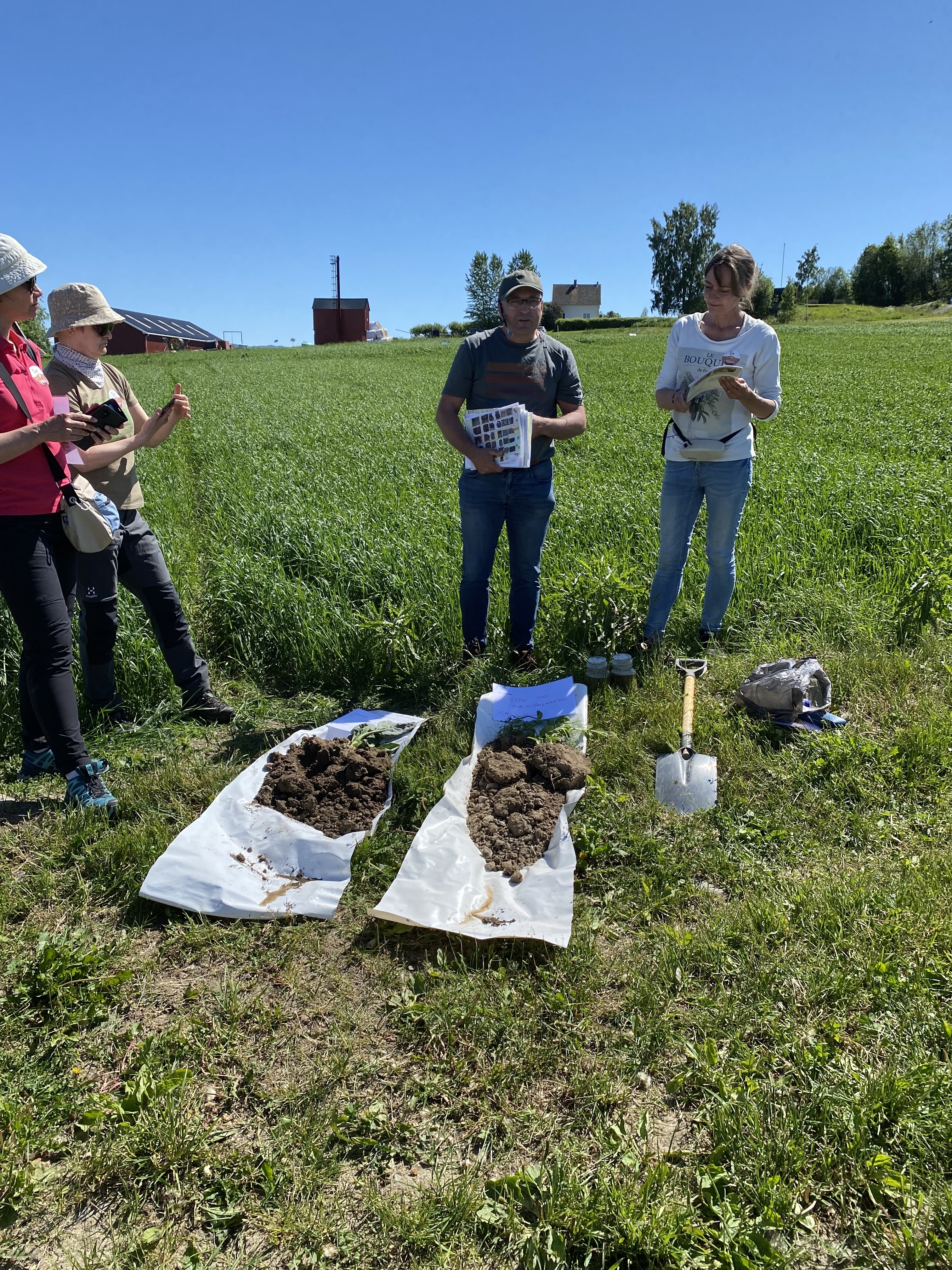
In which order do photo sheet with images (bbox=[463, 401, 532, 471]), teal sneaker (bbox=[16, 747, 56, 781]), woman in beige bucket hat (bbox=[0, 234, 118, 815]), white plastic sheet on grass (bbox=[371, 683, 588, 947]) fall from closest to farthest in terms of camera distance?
white plastic sheet on grass (bbox=[371, 683, 588, 947]) < woman in beige bucket hat (bbox=[0, 234, 118, 815]) < teal sneaker (bbox=[16, 747, 56, 781]) < photo sheet with images (bbox=[463, 401, 532, 471])

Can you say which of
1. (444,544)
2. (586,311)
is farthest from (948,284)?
(444,544)

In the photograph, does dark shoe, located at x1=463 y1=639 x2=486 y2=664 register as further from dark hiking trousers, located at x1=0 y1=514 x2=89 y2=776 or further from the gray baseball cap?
dark hiking trousers, located at x1=0 y1=514 x2=89 y2=776

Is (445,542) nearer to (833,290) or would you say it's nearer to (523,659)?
(523,659)

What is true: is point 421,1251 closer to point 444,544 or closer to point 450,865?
point 450,865

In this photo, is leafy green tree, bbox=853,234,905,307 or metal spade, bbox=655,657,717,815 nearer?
metal spade, bbox=655,657,717,815

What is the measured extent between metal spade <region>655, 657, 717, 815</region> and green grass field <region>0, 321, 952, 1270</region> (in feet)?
0.23

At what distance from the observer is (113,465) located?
388cm

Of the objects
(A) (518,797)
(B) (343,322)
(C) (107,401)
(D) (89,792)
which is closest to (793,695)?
(A) (518,797)

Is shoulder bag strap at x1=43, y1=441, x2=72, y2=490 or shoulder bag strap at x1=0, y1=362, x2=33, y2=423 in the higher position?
shoulder bag strap at x1=0, y1=362, x2=33, y2=423

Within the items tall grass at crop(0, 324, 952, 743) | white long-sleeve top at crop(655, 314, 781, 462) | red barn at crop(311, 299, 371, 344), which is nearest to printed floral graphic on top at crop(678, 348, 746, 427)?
white long-sleeve top at crop(655, 314, 781, 462)

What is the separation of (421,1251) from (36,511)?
296 centimetres

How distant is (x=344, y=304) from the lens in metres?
76.6

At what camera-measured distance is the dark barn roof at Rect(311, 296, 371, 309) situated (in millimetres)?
75938

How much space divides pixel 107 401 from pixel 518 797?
263 cm
